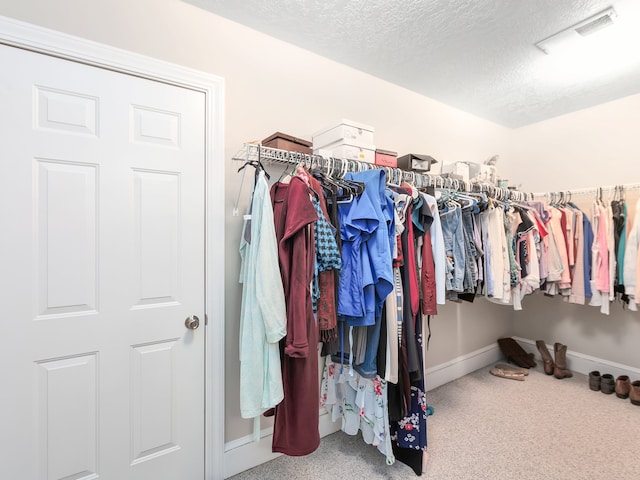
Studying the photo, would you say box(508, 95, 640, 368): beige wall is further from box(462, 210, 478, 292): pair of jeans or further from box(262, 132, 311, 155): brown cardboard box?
box(262, 132, 311, 155): brown cardboard box

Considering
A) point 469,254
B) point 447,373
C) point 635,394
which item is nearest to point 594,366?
point 635,394

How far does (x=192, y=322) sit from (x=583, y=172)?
367 cm

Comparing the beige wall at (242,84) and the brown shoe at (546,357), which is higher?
the beige wall at (242,84)

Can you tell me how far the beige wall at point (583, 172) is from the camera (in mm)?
2812

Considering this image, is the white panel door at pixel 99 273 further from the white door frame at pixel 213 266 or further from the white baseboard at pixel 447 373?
the white baseboard at pixel 447 373

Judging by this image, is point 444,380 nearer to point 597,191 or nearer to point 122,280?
point 597,191

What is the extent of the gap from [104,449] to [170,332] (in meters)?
0.56

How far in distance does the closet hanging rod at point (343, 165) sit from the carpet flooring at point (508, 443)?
1.69m

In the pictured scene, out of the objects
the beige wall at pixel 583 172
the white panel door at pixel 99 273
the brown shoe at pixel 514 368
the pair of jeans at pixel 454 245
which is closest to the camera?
the white panel door at pixel 99 273

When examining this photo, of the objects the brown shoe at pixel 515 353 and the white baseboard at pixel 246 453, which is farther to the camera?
the brown shoe at pixel 515 353

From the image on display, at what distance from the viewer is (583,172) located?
3064 millimetres

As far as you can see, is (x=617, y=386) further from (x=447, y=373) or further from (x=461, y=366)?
(x=447, y=373)

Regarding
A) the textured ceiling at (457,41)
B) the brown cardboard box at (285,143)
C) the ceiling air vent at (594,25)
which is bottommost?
the brown cardboard box at (285,143)

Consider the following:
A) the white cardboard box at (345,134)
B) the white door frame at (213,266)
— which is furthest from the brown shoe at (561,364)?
the white door frame at (213,266)
